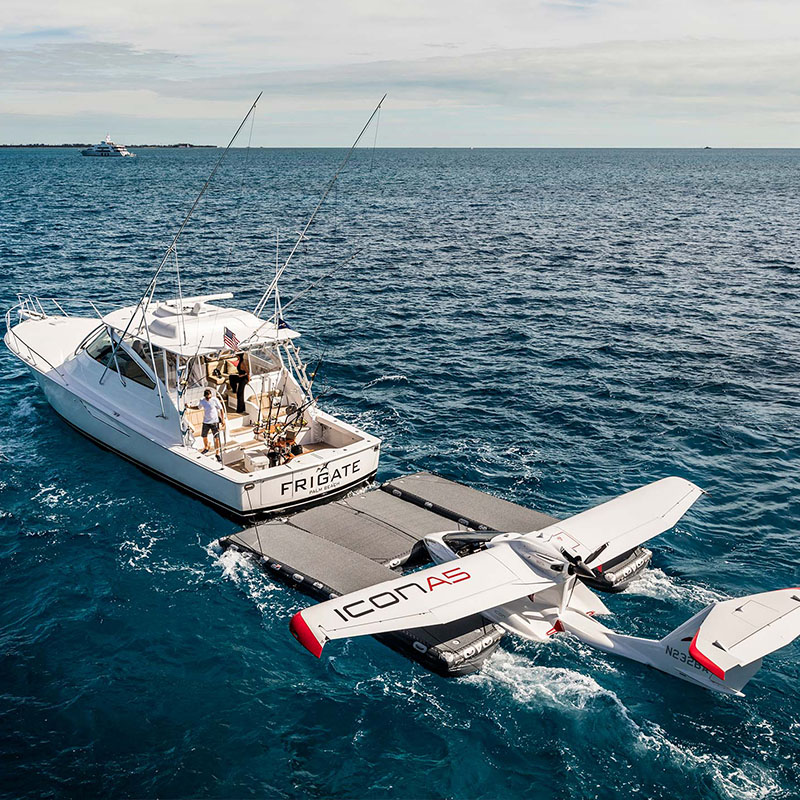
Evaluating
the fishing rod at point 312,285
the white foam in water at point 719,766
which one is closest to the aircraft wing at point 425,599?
the white foam in water at point 719,766

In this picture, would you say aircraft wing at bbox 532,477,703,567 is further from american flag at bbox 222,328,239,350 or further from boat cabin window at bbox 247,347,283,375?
boat cabin window at bbox 247,347,283,375

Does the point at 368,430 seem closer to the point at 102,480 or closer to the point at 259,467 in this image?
the point at 259,467

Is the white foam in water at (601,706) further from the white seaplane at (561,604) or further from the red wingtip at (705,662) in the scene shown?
the red wingtip at (705,662)

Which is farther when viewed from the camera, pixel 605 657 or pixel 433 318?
pixel 433 318

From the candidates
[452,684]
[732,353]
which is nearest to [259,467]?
[452,684]

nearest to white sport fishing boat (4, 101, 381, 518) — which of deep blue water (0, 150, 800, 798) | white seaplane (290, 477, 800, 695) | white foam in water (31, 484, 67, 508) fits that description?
deep blue water (0, 150, 800, 798)

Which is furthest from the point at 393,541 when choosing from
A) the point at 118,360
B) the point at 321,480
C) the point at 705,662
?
the point at 118,360
